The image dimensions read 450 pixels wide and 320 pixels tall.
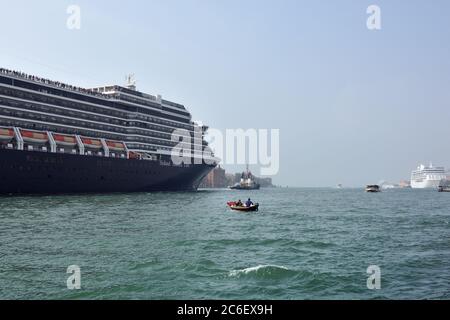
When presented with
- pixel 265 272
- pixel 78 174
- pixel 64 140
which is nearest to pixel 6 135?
pixel 64 140

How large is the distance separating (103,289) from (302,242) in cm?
1467

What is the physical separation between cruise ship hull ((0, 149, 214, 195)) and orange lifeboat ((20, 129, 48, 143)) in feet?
10.4

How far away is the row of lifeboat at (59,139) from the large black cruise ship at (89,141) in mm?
151

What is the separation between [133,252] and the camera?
20781 millimetres

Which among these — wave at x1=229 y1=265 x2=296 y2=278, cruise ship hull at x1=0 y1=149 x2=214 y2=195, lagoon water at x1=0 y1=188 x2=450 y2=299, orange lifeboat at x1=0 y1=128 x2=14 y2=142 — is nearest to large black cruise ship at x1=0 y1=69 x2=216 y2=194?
cruise ship hull at x1=0 y1=149 x2=214 y2=195

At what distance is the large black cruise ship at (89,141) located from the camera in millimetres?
61375

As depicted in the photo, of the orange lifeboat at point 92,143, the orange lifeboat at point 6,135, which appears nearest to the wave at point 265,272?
the orange lifeboat at point 6,135

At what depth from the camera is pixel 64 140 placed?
6919cm

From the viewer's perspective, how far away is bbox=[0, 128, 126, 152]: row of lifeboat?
6086cm

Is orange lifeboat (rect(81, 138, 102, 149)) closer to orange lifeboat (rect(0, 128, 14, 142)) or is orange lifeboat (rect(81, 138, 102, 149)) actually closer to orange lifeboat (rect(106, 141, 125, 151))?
orange lifeboat (rect(106, 141, 125, 151))

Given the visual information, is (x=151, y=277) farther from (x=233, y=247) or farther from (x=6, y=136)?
(x=6, y=136)

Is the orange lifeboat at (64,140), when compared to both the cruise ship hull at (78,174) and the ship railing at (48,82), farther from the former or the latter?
the ship railing at (48,82)
